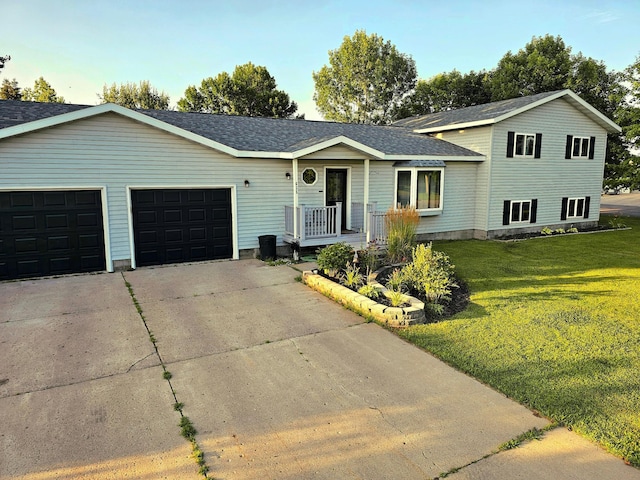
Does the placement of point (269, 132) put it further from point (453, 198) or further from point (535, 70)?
point (535, 70)

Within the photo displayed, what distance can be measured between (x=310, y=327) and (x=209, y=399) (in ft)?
7.44

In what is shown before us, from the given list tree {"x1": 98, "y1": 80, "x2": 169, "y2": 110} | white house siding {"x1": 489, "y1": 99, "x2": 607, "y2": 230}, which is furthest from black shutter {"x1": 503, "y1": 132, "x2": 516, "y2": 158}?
tree {"x1": 98, "y1": 80, "x2": 169, "y2": 110}

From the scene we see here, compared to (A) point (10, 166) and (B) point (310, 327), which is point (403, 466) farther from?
(A) point (10, 166)

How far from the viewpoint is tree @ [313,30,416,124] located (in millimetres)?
37906

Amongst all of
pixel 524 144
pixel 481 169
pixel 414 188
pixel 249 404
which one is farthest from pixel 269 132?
pixel 249 404

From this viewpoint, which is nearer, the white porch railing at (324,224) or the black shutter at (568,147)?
the white porch railing at (324,224)

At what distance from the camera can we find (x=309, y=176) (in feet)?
38.2

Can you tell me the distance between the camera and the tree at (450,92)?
32.4 meters

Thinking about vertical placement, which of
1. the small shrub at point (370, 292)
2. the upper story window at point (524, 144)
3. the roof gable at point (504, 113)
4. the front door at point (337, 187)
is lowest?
the small shrub at point (370, 292)

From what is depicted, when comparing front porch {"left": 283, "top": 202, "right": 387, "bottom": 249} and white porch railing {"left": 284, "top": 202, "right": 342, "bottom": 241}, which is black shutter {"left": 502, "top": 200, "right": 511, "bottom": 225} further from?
white porch railing {"left": 284, "top": 202, "right": 342, "bottom": 241}

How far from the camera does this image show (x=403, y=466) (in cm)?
307

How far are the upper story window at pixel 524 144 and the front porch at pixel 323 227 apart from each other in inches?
266

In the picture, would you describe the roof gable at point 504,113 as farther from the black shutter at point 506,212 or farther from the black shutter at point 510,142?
the black shutter at point 506,212

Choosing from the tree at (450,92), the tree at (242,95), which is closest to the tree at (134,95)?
the tree at (242,95)
